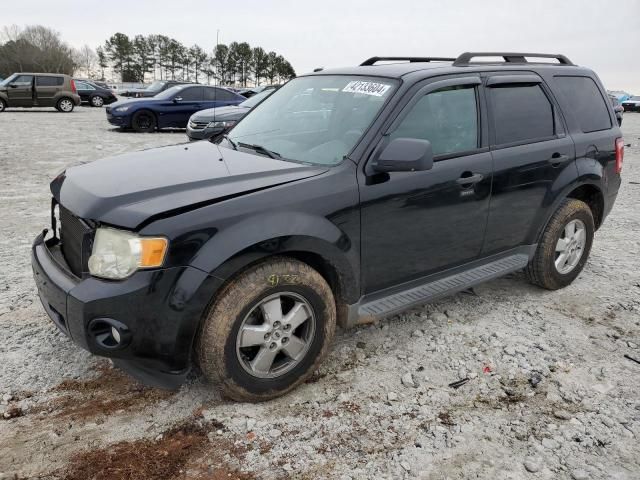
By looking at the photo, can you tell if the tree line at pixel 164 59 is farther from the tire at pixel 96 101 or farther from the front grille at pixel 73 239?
the front grille at pixel 73 239

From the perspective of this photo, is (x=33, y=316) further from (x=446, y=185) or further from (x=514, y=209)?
(x=514, y=209)

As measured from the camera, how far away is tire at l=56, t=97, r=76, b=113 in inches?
884

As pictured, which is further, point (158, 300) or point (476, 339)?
point (476, 339)

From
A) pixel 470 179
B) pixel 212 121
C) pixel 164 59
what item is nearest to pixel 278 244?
pixel 470 179

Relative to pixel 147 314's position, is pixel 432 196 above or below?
above

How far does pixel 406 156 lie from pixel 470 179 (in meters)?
0.78

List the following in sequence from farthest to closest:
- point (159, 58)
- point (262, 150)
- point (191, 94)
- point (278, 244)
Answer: point (159, 58) < point (191, 94) < point (262, 150) < point (278, 244)

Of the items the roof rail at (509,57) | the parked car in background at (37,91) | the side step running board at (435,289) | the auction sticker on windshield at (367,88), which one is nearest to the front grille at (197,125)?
the roof rail at (509,57)

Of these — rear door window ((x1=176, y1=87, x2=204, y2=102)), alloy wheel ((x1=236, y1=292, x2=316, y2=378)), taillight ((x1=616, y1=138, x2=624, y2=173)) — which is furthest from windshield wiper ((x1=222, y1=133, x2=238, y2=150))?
rear door window ((x1=176, y1=87, x2=204, y2=102))

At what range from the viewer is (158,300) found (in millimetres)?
2424

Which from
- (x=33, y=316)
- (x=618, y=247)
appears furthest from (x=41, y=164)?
(x=618, y=247)

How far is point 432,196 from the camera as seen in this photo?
Answer: 3285mm

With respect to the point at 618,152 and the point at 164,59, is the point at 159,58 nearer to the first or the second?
the point at 164,59

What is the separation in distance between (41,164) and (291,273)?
8815mm
